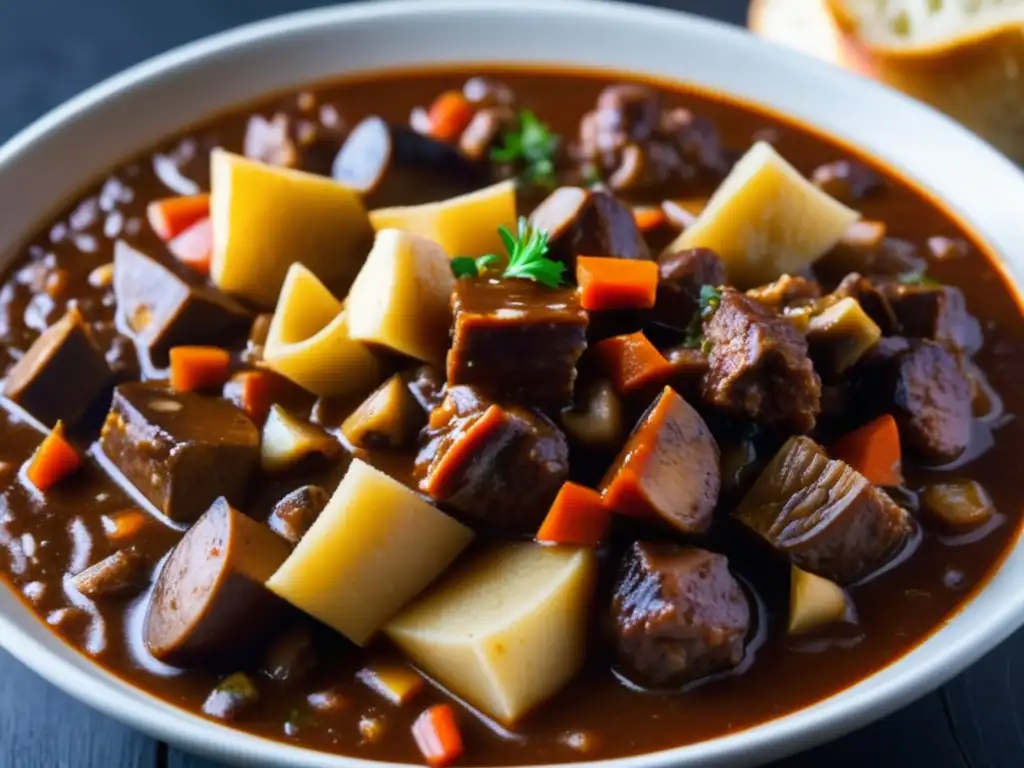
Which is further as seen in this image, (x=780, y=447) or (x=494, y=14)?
(x=494, y=14)

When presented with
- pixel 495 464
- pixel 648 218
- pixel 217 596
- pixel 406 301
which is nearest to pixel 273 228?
pixel 406 301

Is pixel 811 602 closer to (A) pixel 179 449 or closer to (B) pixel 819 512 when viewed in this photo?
(B) pixel 819 512

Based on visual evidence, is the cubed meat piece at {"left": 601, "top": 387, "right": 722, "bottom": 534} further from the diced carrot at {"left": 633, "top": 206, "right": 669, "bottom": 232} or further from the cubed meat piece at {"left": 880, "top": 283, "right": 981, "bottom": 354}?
the diced carrot at {"left": 633, "top": 206, "right": 669, "bottom": 232}

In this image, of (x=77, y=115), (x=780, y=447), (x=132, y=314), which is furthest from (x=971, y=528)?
(x=77, y=115)

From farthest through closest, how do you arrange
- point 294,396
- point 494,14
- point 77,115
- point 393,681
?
point 494,14, point 77,115, point 294,396, point 393,681

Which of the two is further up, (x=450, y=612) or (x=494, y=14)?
(x=494, y=14)

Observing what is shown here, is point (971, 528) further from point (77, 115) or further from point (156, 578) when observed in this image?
point (77, 115)

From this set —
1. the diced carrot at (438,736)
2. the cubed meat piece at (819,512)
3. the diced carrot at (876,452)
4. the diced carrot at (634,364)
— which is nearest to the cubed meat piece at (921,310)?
the diced carrot at (876,452)

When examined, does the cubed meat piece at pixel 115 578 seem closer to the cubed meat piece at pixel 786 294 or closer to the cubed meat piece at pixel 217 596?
the cubed meat piece at pixel 217 596
